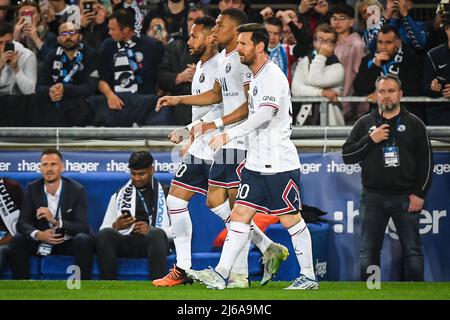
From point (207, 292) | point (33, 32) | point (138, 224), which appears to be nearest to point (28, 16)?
point (33, 32)

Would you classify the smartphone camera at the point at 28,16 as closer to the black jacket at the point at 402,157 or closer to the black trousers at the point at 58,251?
the black trousers at the point at 58,251

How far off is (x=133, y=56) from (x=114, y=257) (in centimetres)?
270

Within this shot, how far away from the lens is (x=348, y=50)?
13.9m

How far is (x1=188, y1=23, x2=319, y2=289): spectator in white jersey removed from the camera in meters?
9.59

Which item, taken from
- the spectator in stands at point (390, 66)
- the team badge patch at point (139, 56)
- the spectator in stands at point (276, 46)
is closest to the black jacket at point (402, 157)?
the spectator in stands at point (390, 66)

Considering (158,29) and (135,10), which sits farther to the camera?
(135,10)

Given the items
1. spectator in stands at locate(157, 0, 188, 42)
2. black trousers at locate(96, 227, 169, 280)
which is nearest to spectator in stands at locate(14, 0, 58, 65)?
spectator in stands at locate(157, 0, 188, 42)

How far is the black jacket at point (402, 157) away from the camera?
1230 centimetres

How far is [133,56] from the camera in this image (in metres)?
13.5

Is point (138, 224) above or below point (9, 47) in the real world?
below

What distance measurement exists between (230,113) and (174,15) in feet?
16.5

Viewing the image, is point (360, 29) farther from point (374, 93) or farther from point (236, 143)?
point (236, 143)

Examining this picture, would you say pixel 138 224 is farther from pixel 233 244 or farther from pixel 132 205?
pixel 233 244

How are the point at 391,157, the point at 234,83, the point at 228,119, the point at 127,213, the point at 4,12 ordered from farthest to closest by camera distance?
the point at 4,12
the point at 127,213
the point at 391,157
the point at 234,83
the point at 228,119
